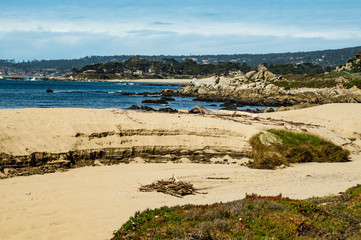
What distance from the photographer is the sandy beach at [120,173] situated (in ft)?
27.5

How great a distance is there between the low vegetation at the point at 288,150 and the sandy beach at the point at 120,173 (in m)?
0.48

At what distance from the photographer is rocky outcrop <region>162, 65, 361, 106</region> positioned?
157 ft

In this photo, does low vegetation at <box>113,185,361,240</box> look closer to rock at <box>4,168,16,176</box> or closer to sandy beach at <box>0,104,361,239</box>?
sandy beach at <box>0,104,361,239</box>

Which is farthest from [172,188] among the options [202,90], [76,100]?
[202,90]

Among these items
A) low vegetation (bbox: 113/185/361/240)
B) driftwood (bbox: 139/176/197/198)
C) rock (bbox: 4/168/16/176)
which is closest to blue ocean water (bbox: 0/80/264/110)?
rock (bbox: 4/168/16/176)

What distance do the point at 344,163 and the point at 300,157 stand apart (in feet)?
5.77

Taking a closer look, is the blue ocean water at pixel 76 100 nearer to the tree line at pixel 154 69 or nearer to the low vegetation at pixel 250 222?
the low vegetation at pixel 250 222

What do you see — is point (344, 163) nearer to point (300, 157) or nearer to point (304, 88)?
point (300, 157)

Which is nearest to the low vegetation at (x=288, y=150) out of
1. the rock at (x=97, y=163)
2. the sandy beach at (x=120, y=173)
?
the sandy beach at (x=120, y=173)

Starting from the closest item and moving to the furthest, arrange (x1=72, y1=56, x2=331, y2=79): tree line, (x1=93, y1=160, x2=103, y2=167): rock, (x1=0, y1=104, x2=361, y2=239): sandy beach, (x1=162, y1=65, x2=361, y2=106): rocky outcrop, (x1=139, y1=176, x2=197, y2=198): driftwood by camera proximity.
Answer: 1. (x1=0, y1=104, x2=361, y2=239): sandy beach
2. (x1=139, y1=176, x2=197, y2=198): driftwood
3. (x1=93, y1=160, x2=103, y2=167): rock
4. (x1=162, y1=65, x2=361, y2=106): rocky outcrop
5. (x1=72, y1=56, x2=331, y2=79): tree line

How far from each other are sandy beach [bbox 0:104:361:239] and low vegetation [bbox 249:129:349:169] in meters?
0.48

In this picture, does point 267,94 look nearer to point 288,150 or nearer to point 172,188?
point 288,150

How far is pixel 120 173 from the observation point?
488 inches

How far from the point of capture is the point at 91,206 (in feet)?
29.8
